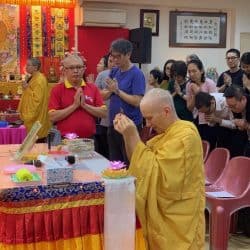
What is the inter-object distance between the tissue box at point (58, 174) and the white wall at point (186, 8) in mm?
4682

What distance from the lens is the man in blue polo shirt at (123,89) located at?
10.3 feet

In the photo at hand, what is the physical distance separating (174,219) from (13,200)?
712 millimetres

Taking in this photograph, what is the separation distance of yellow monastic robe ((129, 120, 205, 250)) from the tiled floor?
1.07 meters

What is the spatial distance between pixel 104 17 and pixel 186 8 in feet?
4.32

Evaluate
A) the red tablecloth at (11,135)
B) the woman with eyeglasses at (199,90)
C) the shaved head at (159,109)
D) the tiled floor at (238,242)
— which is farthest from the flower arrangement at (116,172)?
the red tablecloth at (11,135)

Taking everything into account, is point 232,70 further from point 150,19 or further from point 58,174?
point 58,174

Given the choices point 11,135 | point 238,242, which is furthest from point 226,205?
point 11,135

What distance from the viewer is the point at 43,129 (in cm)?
447

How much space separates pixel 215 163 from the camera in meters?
3.46

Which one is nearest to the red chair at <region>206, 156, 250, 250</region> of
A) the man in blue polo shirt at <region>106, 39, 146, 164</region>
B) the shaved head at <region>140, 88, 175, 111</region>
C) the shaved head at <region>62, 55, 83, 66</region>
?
the man in blue polo shirt at <region>106, 39, 146, 164</region>

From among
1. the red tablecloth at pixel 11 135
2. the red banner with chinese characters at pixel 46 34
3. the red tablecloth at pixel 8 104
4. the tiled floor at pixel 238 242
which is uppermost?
the red banner with chinese characters at pixel 46 34

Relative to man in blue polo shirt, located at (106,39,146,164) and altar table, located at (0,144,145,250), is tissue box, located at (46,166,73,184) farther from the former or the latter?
man in blue polo shirt, located at (106,39,146,164)

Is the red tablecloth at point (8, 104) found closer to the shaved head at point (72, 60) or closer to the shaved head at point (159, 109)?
the shaved head at point (72, 60)

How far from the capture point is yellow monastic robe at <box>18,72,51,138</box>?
4.52 m
